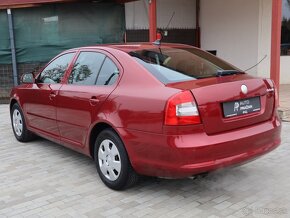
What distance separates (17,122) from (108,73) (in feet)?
9.01

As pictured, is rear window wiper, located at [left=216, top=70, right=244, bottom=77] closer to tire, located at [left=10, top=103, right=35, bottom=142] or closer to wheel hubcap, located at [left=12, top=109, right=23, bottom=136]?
tire, located at [left=10, top=103, right=35, bottom=142]

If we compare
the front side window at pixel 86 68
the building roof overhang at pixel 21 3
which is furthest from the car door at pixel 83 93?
the building roof overhang at pixel 21 3

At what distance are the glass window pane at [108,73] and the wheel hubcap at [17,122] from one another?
8.06 feet

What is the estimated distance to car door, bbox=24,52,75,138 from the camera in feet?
17.1

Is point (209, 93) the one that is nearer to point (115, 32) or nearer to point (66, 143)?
point (66, 143)

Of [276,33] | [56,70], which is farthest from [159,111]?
[276,33]

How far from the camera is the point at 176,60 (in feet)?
14.1

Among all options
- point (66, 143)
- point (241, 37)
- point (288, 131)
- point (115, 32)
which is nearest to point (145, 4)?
point (115, 32)

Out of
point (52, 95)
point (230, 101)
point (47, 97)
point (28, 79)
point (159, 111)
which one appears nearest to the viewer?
point (159, 111)

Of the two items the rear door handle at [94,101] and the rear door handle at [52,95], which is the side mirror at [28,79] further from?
the rear door handle at [94,101]

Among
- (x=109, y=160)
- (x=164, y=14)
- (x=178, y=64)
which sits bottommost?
(x=109, y=160)

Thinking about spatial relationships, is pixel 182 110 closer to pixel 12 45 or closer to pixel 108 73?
pixel 108 73

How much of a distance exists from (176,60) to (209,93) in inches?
32.9

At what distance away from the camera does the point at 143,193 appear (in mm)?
4148
